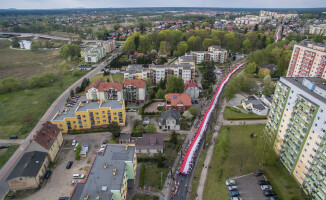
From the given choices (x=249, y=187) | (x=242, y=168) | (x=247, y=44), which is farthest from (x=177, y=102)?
(x=247, y=44)

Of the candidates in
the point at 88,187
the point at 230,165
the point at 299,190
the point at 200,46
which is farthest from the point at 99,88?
the point at 200,46

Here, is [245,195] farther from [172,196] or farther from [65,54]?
[65,54]

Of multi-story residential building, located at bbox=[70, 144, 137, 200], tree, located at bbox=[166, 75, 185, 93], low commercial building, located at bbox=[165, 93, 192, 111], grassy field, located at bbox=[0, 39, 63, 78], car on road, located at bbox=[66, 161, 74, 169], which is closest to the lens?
multi-story residential building, located at bbox=[70, 144, 137, 200]

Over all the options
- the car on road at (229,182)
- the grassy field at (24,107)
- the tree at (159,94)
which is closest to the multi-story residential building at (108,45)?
the grassy field at (24,107)

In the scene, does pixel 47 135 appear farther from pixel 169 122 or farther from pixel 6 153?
pixel 169 122

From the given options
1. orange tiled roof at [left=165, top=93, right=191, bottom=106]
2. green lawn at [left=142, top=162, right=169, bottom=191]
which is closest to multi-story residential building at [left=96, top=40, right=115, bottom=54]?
orange tiled roof at [left=165, top=93, right=191, bottom=106]

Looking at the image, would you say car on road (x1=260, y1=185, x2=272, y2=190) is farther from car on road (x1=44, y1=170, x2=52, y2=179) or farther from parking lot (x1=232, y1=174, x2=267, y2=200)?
car on road (x1=44, y1=170, x2=52, y2=179)

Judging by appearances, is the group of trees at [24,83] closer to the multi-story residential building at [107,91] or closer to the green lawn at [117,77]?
the green lawn at [117,77]
